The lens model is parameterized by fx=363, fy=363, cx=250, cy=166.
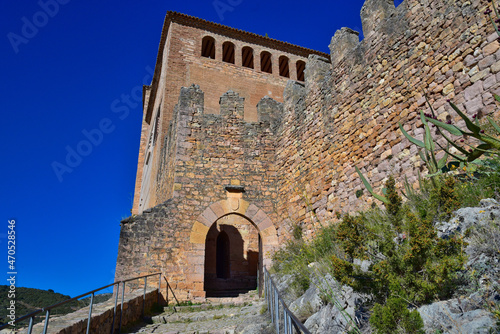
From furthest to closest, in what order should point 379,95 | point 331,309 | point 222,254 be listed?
1. point 222,254
2. point 379,95
3. point 331,309

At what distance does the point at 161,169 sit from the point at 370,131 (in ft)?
23.1

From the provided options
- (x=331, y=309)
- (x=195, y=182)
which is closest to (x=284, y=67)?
(x=195, y=182)

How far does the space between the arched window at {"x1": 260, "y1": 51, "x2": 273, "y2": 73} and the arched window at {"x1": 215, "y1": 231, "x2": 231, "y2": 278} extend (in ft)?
27.2

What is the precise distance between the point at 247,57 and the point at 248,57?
5 centimetres

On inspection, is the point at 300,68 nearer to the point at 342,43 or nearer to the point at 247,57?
the point at 247,57

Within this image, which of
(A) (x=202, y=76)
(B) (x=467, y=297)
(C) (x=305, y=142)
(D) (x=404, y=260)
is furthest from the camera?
(A) (x=202, y=76)

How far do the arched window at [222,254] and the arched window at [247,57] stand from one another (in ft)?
27.1

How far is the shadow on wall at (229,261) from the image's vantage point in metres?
12.1

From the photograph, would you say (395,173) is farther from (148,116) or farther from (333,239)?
(148,116)

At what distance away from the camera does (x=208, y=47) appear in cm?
1669

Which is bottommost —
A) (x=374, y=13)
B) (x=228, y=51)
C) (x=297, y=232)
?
(x=297, y=232)

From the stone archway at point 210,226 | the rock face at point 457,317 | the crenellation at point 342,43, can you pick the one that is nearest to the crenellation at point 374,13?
the crenellation at point 342,43

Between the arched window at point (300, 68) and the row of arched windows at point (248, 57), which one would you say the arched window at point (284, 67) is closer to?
the row of arched windows at point (248, 57)

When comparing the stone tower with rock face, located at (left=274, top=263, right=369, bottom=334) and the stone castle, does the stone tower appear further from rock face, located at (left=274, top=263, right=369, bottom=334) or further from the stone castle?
rock face, located at (left=274, top=263, right=369, bottom=334)
